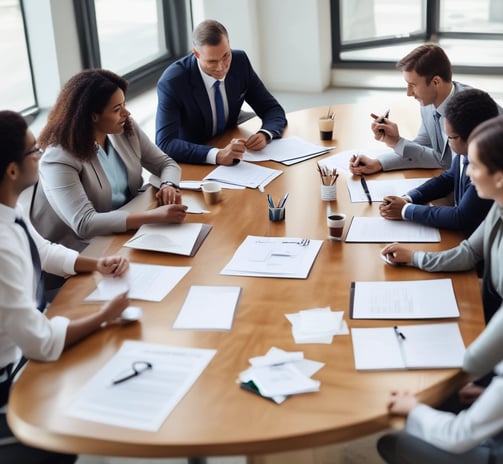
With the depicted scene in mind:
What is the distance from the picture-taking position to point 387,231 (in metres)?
2.64

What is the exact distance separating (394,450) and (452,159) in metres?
1.46

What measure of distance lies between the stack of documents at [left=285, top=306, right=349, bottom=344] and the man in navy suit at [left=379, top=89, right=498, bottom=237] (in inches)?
26.4

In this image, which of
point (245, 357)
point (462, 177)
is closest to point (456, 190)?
point (462, 177)

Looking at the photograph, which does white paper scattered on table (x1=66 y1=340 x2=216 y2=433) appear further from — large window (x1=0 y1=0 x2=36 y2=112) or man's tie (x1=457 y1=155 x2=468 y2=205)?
large window (x1=0 y1=0 x2=36 y2=112)

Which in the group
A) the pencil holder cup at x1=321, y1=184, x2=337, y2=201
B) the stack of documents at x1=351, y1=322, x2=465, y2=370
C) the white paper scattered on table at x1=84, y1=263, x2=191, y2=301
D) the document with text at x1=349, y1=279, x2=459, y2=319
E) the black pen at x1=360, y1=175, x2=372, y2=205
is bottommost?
the stack of documents at x1=351, y1=322, x2=465, y2=370

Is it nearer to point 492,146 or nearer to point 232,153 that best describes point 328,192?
point 232,153

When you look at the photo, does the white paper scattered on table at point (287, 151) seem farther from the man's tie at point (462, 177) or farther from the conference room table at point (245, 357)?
the man's tie at point (462, 177)

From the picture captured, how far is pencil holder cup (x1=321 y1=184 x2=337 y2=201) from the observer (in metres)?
2.89

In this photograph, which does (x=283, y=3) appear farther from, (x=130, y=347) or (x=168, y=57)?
(x=130, y=347)

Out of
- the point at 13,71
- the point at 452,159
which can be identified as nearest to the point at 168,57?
the point at 13,71

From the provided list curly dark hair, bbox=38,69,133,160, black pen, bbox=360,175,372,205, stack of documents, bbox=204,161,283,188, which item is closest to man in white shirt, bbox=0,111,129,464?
curly dark hair, bbox=38,69,133,160

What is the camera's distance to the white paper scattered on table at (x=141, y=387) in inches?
69.2

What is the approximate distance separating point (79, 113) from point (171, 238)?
0.57 metres

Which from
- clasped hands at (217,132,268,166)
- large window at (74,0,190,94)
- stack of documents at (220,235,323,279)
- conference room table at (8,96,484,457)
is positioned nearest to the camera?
conference room table at (8,96,484,457)
